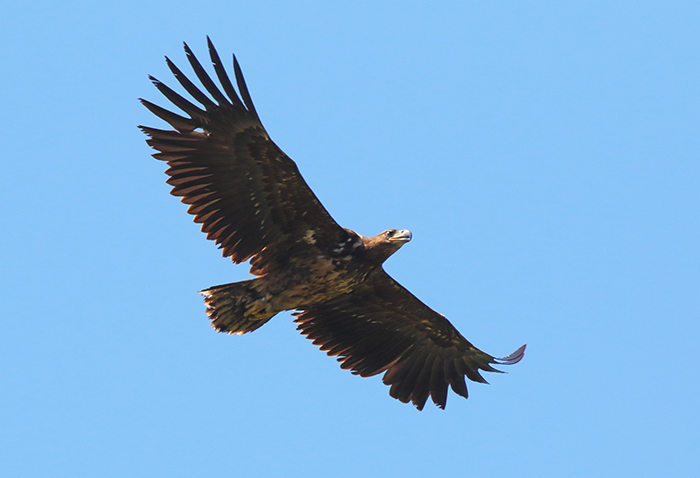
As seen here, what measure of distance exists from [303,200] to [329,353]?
2.89 meters

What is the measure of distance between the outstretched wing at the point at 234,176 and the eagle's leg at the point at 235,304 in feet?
1.12

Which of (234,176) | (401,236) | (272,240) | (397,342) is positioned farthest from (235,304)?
(397,342)

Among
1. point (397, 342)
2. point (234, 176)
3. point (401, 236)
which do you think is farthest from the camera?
point (397, 342)

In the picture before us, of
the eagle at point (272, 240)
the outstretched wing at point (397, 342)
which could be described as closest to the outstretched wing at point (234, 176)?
the eagle at point (272, 240)

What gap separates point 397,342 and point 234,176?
12.9ft

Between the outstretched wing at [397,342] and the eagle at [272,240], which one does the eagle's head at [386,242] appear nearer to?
the eagle at [272,240]

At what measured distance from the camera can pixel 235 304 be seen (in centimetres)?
1160

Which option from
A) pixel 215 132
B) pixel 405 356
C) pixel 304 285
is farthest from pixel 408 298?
pixel 215 132

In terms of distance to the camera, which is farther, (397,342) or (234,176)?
(397,342)

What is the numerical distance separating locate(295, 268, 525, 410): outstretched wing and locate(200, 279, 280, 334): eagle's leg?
1.58 meters

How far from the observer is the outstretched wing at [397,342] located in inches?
518

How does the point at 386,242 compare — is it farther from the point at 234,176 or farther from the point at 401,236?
the point at 234,176

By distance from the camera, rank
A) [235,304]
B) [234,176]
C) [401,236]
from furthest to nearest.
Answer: [401,236]
[235,304]
[234,176]

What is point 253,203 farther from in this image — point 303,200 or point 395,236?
point 395,236
